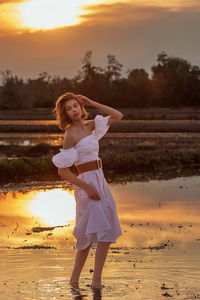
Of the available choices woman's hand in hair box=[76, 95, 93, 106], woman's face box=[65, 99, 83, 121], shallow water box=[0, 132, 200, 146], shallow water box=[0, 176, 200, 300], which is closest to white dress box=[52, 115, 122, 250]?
woman's face box=[65, 99, 83, 121]

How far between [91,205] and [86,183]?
0.24m

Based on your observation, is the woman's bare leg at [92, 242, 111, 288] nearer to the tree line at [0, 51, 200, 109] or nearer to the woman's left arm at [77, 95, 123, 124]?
the woman's left arm at [77, 95, 123, 124]

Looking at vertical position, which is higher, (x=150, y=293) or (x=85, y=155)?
(x=85, y=155)

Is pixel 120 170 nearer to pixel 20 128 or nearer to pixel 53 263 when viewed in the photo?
pixel 53 263

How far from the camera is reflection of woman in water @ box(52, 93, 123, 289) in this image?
23.5ft

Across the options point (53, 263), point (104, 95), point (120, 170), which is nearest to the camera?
point (53, 263)

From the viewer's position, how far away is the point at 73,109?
23.8 ft

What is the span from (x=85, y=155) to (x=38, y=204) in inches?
272

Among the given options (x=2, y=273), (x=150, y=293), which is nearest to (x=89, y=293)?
(x=150, y=293)

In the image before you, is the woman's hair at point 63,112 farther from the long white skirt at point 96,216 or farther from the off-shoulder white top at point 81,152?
the long white skirt at point 96,216

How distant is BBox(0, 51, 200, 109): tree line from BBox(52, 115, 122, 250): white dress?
76.9 meters

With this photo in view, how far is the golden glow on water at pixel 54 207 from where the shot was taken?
40.1ft

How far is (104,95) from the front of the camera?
86.9m

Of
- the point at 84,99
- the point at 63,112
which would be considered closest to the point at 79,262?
the point at 63,112
